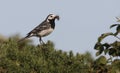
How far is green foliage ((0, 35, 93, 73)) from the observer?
1015 cm

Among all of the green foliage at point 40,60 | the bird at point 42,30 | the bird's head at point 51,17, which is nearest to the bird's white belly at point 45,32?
the bird at point 42,30

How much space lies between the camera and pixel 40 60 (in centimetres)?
1020

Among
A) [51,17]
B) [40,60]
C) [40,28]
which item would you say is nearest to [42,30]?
[40,28]

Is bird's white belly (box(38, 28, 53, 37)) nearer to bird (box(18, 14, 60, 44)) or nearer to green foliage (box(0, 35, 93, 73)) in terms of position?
bird (box(18, 14, 60, 44))

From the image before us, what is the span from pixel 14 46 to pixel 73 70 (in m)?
1.72

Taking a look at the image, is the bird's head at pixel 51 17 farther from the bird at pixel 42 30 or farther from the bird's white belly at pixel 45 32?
the bird's white belly at pixel 45 32

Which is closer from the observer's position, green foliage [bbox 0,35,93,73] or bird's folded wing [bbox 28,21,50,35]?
green foliage [bbox 0,35,93,73]

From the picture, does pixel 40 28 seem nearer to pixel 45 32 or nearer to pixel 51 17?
pixel 45 32

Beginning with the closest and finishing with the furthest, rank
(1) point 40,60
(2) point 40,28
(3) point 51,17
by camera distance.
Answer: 1. (1) point 40,60
2. (2) point 40,28
3. (3) point 51,17

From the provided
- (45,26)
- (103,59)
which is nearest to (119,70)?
(103,59)

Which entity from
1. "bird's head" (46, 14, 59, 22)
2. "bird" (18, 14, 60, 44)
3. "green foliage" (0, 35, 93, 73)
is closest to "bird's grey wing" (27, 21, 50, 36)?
"bird" (18, 14, 60, 44)

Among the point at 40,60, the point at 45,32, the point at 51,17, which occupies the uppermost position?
the point at 51,17

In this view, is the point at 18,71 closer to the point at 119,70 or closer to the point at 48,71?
the point at 48,71

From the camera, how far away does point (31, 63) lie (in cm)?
1026
